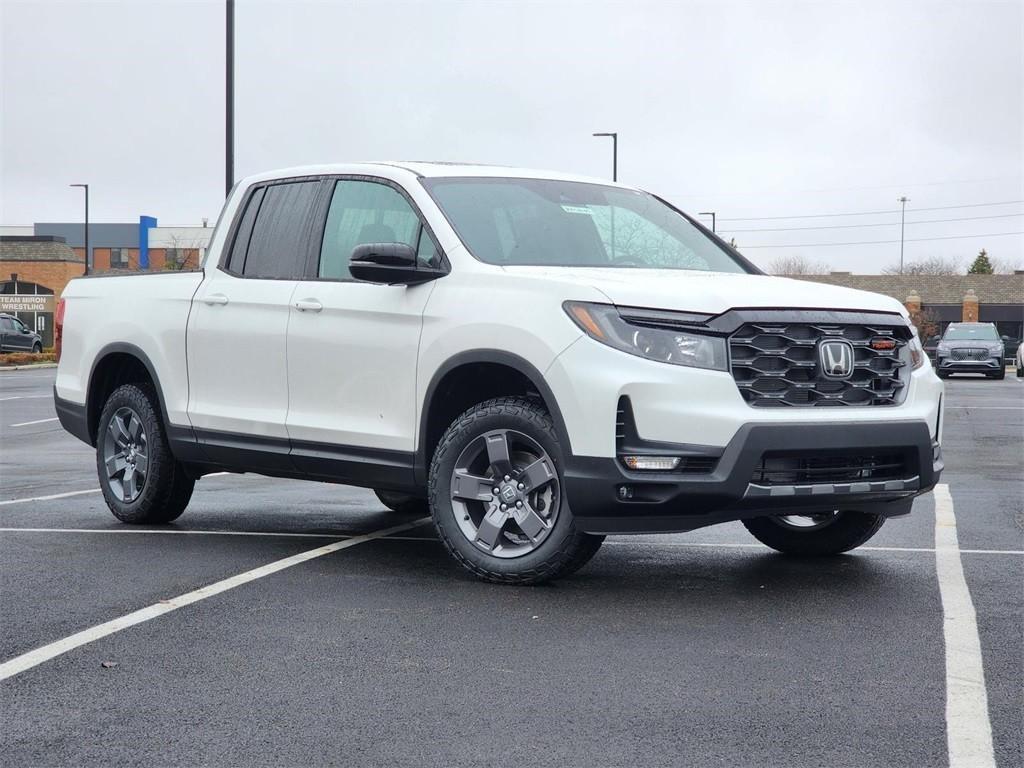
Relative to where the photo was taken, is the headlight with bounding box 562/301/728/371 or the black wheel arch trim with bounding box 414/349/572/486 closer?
the headlight with bounding box 562/301/728/371

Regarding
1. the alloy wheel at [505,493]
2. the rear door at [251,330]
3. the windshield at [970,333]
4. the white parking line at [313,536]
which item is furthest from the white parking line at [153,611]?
the windshield at [970,333]

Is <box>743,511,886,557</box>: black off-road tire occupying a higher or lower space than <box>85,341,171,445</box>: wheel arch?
lower

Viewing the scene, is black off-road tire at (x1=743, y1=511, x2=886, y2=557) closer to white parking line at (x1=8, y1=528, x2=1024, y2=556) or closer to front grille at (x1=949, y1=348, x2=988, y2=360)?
white parking line at (x1=8, y1=528, x2=1024, y2=556)

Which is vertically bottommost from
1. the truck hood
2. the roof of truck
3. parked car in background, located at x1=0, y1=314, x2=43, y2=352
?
parked car in background, located at x1=0, y1=314, x2=43, y2=352


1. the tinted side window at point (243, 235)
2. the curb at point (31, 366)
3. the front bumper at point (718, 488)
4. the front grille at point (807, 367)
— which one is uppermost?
the tinted side window at point (243, 235)

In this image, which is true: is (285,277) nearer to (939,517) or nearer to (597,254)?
(597,254)

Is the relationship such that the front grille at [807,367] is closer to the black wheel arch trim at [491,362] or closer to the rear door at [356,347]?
the black wheel arch trim at [491,362]

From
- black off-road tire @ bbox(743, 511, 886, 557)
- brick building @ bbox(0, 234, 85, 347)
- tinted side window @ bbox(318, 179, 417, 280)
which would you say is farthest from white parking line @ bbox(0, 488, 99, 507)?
brick building @ bbox(0, 234, 85, 347)

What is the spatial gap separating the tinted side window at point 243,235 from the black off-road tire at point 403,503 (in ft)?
6.58

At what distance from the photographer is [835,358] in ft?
21.2

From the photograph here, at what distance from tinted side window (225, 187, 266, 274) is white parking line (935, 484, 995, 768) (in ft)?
14.1

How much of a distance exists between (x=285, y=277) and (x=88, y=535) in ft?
6.74

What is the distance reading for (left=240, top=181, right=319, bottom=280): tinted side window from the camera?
812cm

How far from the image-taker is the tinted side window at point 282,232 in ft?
26.6
